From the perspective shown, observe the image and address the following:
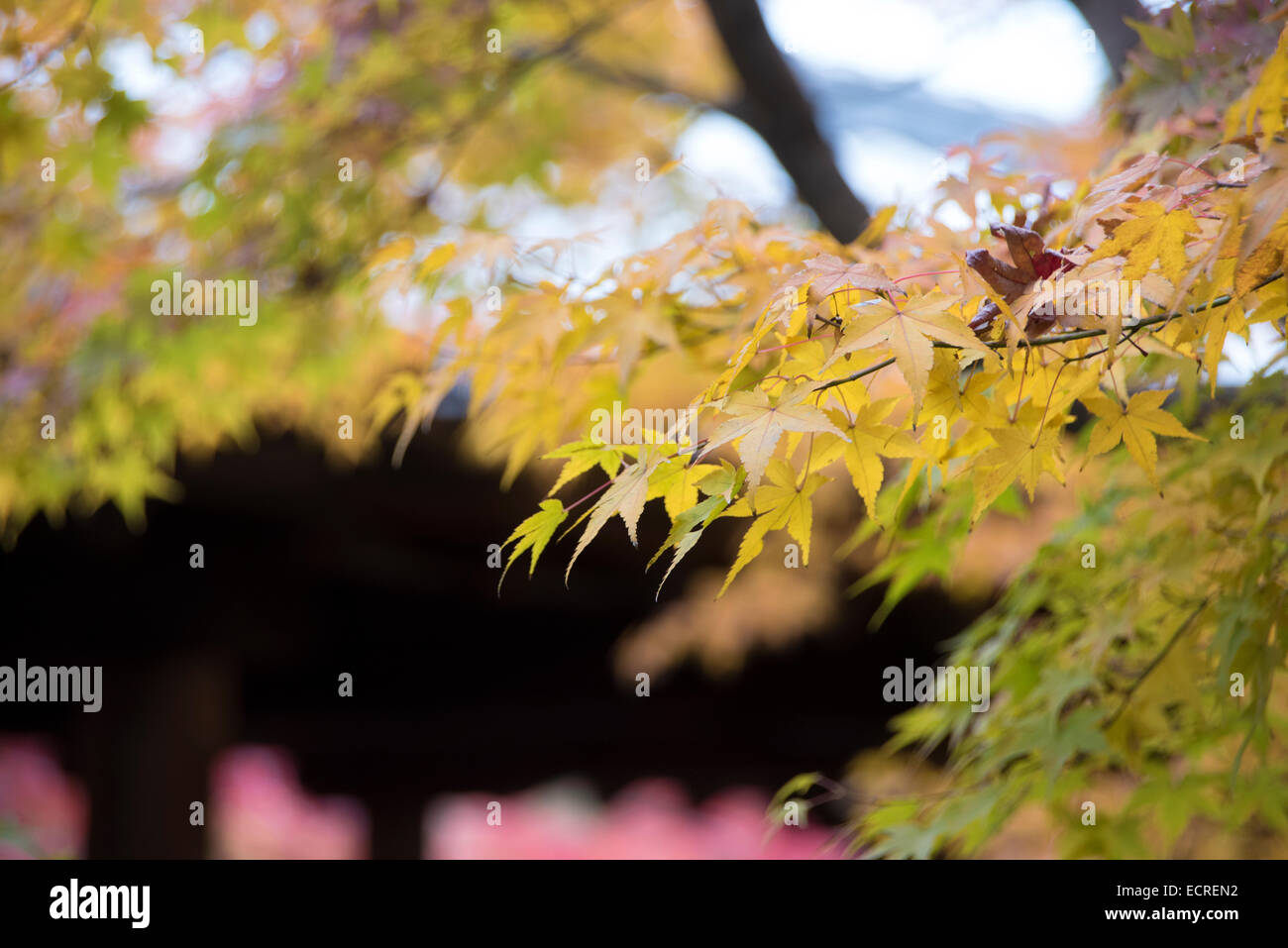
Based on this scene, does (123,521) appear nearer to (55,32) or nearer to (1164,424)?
(55,32)

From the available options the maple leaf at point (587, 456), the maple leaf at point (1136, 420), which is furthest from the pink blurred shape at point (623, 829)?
the maple leaf at point (587, 456)

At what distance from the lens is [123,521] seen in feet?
12.3

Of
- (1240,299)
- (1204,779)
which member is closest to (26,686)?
(1204,779)

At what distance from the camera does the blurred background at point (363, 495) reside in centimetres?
247

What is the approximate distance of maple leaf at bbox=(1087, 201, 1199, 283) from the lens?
2.85 ft

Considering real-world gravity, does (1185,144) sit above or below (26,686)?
above

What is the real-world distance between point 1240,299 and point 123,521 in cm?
383

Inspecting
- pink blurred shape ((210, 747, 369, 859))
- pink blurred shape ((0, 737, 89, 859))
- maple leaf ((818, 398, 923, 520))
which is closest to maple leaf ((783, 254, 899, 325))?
maple leaf ((818, 398, 923, 520))

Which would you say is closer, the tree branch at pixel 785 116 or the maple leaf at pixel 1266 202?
the maple leaf at pixel 1266 202

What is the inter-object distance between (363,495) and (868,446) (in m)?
2.98

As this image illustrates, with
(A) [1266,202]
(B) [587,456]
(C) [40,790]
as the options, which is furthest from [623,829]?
(A) [1266,202]

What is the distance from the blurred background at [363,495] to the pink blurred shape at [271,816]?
0.09 feet

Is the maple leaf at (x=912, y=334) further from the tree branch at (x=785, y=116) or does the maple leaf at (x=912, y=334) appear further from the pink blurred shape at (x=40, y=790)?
the pink blurred shape at (x=40, y=790)

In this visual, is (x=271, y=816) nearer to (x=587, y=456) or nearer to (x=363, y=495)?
(x=363, y=495)
